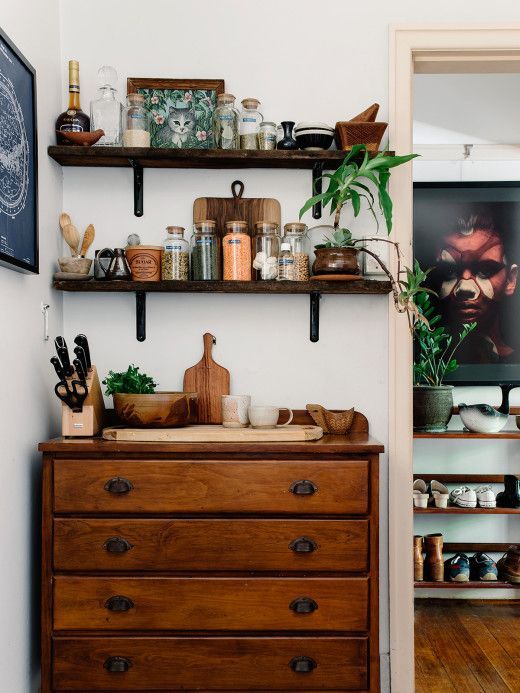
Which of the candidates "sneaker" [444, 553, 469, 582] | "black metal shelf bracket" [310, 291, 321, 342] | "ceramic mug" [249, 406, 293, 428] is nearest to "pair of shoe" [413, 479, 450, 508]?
"sneaker" [444, 553, 469, 582]

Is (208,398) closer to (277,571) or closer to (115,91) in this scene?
(277,571)

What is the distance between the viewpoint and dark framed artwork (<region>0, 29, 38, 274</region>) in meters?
1.77

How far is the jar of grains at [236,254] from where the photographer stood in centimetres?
231

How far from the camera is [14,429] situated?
1.95 meters

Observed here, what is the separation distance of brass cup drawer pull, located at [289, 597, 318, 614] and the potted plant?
167 cm

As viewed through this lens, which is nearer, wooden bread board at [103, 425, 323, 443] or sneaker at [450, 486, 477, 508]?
wooden bread board at [103, 425, 323, 443]

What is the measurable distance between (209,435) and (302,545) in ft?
1.38

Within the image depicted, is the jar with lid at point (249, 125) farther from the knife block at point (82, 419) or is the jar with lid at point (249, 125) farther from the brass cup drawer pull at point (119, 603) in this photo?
the brass cup drawer pull at point (119, 603)

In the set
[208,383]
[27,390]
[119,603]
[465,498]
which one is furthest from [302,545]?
[465,498]

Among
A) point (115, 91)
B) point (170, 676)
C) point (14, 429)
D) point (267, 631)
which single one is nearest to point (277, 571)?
point (267, 631)

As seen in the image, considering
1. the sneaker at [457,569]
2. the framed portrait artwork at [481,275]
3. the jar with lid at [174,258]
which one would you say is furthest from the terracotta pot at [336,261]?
the sneaker at [457,569]

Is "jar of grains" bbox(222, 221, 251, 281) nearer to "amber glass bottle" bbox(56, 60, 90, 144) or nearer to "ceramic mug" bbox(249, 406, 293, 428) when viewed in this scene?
"ceramic mug" bbox(249, 406, 293, 428)

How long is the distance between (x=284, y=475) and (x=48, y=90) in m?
1.48

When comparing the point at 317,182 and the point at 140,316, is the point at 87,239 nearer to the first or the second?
the point at 140,316
